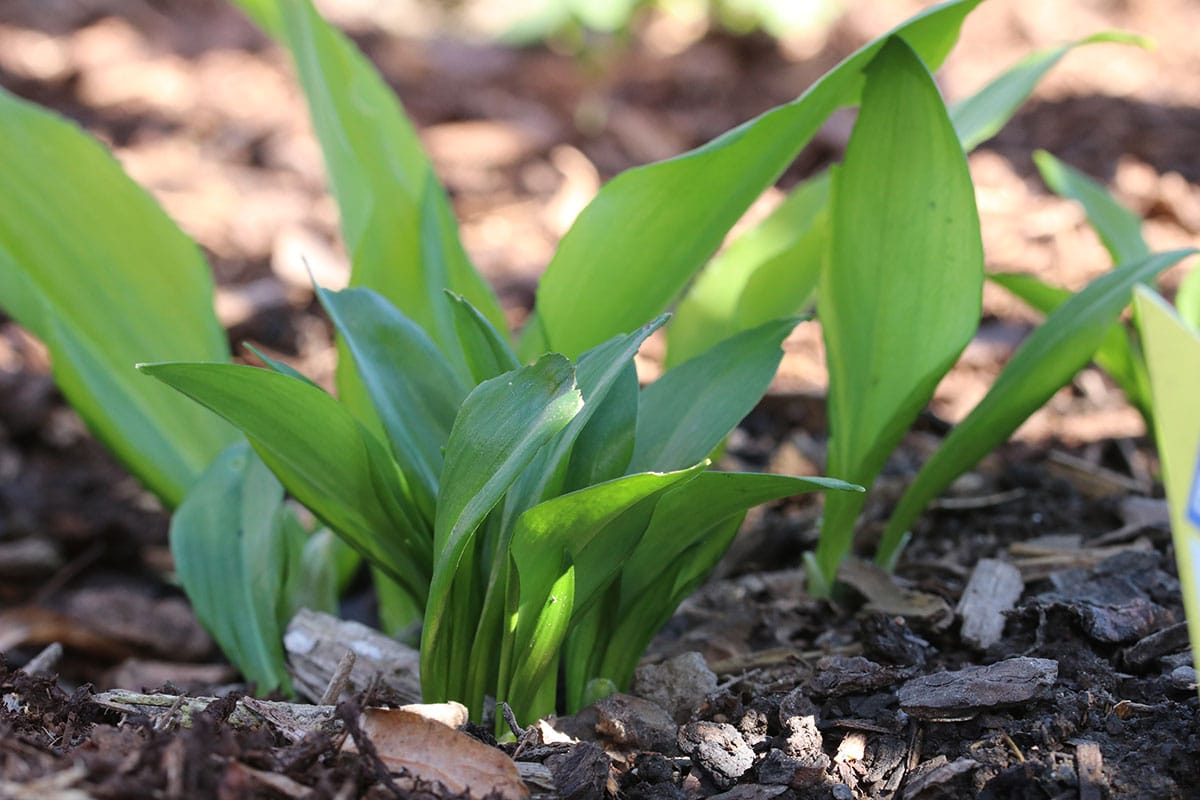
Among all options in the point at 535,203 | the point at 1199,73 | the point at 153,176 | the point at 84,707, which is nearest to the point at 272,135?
the point at 153,176

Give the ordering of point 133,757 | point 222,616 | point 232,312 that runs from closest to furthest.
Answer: point 133,757, point 222,616, point 232,312

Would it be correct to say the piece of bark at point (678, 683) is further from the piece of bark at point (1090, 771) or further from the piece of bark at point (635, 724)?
the piece of bark at point (1090, 771)

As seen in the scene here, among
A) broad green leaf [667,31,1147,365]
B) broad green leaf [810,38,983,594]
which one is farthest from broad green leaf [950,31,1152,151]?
broad green leaf [810,38,983,594]

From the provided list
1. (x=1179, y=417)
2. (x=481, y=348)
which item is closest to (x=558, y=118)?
(x=481, y=348)

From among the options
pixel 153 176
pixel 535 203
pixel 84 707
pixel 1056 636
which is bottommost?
pixel 1056 636

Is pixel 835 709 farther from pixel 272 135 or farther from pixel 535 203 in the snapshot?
pixel 272 135

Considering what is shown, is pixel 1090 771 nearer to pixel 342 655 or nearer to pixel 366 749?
pixel 366 749

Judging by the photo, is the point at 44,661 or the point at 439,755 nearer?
the point at 439,755
